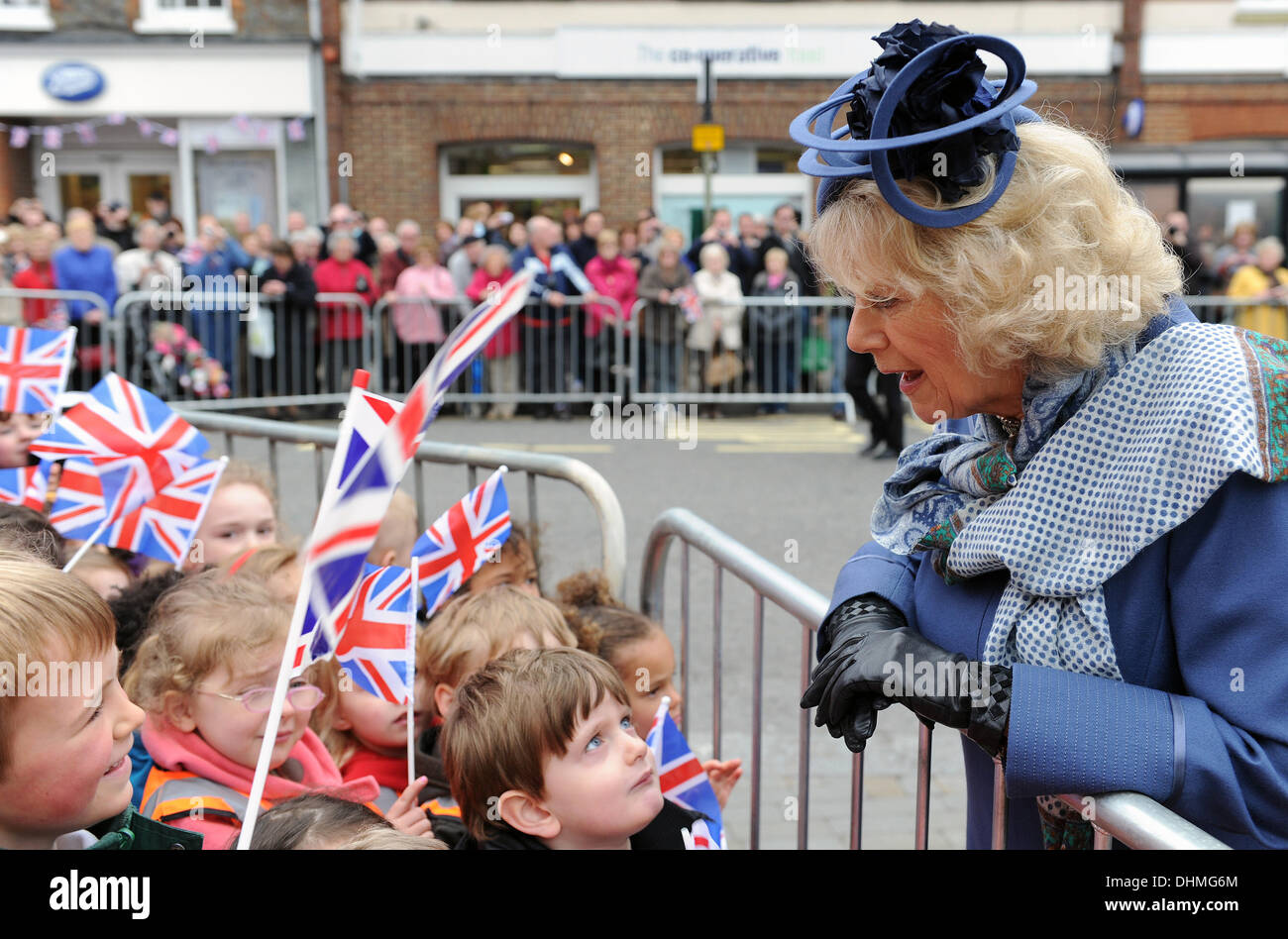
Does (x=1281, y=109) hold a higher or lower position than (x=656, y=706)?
higher

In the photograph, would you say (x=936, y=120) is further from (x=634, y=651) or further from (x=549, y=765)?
(x=634, y=651)

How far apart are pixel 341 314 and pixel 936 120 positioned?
11349 mm

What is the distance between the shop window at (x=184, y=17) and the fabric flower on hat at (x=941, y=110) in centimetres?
1809

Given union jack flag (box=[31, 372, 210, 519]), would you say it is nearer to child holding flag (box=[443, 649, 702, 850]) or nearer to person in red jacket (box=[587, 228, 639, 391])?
child holding flag (box=[443, 649, 702, 850])

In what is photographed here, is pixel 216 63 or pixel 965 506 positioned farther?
pixel 216 63

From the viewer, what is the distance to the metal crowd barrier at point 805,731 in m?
1.34

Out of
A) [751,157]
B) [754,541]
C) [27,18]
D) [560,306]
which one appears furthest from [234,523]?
[27,18]

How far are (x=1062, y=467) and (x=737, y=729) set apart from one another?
3.38 m

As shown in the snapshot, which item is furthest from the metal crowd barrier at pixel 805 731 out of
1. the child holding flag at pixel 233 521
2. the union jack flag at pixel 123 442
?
the union jack flag at pixel 123 442

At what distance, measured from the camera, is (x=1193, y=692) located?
1.46m
